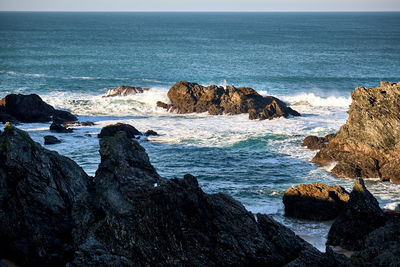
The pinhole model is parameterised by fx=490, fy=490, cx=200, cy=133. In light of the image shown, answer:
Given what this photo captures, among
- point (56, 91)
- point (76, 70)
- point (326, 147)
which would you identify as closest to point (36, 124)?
point (56, 91)

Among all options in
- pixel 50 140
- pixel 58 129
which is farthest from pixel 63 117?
pixel 50 140

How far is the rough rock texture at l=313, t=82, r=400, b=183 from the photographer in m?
33.0

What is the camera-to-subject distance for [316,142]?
1597 inches

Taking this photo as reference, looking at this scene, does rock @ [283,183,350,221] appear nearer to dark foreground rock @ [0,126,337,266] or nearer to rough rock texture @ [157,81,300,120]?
dark foreground rock @ [0,126,337,266]

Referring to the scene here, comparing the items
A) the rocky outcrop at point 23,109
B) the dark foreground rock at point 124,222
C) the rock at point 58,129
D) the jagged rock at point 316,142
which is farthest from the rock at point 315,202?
the rocky outcrop at point 23,109

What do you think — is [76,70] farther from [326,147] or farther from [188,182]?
[188,182]

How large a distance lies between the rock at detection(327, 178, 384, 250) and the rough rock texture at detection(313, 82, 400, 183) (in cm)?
1184

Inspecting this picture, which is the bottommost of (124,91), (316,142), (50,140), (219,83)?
(50,140)

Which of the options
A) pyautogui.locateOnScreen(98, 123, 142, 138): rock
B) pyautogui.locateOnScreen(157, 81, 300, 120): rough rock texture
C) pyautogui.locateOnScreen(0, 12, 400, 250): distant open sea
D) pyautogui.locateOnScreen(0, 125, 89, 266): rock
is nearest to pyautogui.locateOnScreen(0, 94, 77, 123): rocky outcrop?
pyautogui.locateOnScreen(0, 12, 400, 250): distant open sea

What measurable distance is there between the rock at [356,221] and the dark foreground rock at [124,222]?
633cm

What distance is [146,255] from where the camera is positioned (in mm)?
13367

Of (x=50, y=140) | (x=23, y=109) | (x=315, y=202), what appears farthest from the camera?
(x=23, y=109)

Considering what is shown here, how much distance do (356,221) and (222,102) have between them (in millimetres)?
34973

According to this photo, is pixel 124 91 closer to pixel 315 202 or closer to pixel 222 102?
pixel 222 102
